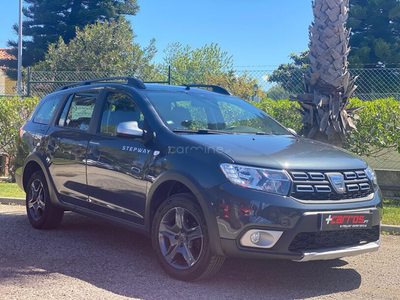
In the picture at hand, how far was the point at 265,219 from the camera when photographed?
4395 mm

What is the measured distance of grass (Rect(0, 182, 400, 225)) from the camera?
25.6ft

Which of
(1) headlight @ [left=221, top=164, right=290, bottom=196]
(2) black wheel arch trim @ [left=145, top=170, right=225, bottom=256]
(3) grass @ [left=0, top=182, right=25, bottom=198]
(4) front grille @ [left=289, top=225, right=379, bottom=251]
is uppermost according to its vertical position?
(1) headlight @ [left=221, top=164, right=290, bottom=196]

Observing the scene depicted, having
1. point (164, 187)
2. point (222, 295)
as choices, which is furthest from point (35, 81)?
point (222, 295)

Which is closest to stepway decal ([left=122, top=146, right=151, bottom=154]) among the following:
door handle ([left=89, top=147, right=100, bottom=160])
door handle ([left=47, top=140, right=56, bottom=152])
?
door handle ([left=89, top=147, right=100, bottom=160])

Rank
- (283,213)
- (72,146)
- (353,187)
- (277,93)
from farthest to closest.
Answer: (277,93) → (72,146) → (353,187) → (283,213)

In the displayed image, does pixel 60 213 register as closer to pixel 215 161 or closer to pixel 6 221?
pixel 6 221

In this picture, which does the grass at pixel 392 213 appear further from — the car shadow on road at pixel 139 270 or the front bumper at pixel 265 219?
the front bumper at pixel 265 219

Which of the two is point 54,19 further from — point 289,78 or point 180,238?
point 180,238

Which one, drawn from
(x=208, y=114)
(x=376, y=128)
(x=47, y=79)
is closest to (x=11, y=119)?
(x=47, y=79)

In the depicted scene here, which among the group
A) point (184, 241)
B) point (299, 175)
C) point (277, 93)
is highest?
point (277, 93)

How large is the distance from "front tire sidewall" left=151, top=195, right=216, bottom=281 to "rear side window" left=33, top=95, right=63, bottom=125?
9.03 ft

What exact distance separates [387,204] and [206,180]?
5.70 m

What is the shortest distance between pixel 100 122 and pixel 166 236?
1.70 meters

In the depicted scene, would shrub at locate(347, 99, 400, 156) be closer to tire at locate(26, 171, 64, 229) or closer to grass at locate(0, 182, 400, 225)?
grass at locate(0, 182, 400, 225)
